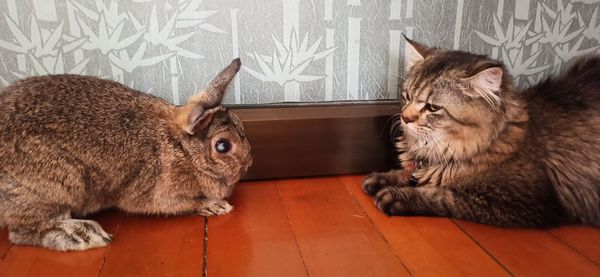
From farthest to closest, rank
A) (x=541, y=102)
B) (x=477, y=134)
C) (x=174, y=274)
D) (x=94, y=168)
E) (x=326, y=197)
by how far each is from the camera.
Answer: (x=326, y=197), (x=541, y=102), (x=477, y=134), (x=94, y=168), (x=174, y=274)

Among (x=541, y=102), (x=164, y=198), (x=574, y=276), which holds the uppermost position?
(x=541, y=102)

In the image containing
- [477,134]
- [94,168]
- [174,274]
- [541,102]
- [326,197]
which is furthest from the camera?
[326,197]

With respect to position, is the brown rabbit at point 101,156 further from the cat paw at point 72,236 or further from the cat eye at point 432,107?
the cat eye at point 432,107

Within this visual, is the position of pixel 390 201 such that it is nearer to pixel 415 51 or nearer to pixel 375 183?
pixel 375 183

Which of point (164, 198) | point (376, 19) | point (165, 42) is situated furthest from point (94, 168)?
point (376, 19)

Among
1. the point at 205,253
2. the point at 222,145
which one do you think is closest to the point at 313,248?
the point at 205,253

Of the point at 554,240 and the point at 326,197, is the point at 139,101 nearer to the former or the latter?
the point at 326,197

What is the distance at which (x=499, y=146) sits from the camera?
1.47 metres

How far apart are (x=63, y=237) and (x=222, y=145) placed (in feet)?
1.70

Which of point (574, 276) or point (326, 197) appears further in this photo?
point (326, 197)

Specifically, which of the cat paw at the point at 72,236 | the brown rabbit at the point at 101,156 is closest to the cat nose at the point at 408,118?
the brown rabbit at the point at 101,156

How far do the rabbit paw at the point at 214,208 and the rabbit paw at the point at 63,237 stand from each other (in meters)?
0.33

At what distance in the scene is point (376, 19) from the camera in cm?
171

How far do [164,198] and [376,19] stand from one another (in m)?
0.98
